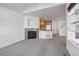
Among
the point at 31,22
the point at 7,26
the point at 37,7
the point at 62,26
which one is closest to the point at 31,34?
the point at 31,22

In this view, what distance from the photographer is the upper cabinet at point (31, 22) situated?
9034 millimetres

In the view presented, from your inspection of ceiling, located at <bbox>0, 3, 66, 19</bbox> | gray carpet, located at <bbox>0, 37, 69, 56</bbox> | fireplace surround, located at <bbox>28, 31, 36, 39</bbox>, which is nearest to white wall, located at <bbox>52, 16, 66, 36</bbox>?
fireplace surround, located at <bbox>28, 31, 36, 39</bbox>

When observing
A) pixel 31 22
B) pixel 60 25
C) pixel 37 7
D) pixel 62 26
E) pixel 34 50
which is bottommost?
pixel 34 50

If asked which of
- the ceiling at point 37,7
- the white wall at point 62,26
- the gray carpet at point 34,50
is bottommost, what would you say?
the gray carpet at point 34,50

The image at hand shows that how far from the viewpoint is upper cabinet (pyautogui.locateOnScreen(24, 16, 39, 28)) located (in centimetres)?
903

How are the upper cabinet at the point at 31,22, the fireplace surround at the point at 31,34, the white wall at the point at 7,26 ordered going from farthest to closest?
the fireplace surround at the point at 31,34
the upper cabinet at the point at 31,22
the white wall at the point at 7,26

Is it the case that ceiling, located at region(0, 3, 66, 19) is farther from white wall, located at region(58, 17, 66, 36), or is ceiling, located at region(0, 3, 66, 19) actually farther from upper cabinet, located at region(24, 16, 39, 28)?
white wall, located at region(58, 17, 66, 36)

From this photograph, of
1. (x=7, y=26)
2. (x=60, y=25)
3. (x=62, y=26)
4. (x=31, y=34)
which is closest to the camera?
(x=7, y=26)

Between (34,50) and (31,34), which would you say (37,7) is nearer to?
(34,50)

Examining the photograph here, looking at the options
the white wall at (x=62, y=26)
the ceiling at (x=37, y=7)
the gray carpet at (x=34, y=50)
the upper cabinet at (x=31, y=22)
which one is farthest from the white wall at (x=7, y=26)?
the white wall at (x=62, y=26)

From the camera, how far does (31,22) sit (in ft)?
31.0

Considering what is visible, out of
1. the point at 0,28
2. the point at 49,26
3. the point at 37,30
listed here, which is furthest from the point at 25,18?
the point at 49,26

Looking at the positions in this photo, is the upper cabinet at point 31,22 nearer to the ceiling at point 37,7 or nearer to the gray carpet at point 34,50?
the ceiling at point 37,7

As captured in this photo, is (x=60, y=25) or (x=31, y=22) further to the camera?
(x=60, y=25)
